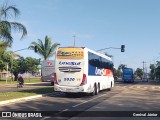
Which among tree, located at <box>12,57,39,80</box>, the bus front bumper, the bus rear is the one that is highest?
tree, located at <box>12,57,39,80</box>

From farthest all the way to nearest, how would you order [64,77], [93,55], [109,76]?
[109,76] → [93,55] → [64,77]

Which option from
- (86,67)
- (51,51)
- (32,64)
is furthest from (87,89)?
(32,64)

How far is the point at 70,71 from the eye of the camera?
25656 mm

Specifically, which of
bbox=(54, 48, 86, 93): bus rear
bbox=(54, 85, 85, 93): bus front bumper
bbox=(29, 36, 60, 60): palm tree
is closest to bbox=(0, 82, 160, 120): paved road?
bbox=(54, 85, 85, 93): bus front bumper

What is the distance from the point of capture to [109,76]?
3641cm

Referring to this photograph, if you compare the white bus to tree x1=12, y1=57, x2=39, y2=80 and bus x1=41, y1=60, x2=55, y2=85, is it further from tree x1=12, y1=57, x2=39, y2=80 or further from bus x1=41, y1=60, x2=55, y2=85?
tree x1=12, y1=57, x2=39, y2=80

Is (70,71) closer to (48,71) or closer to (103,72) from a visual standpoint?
(103,72)

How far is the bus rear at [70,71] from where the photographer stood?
2550cm

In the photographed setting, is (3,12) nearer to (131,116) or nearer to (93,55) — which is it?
(93,55)

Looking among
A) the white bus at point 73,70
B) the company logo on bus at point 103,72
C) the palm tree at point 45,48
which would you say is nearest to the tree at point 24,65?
the palm tree at point 45,48

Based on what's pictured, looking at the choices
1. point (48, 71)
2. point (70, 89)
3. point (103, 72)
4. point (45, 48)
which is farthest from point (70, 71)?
point (45, 48)

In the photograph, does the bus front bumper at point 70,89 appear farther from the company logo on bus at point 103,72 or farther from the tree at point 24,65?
the tree at point 24,65

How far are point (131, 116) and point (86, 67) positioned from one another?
11110mm

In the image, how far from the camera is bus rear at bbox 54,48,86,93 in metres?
25.5
